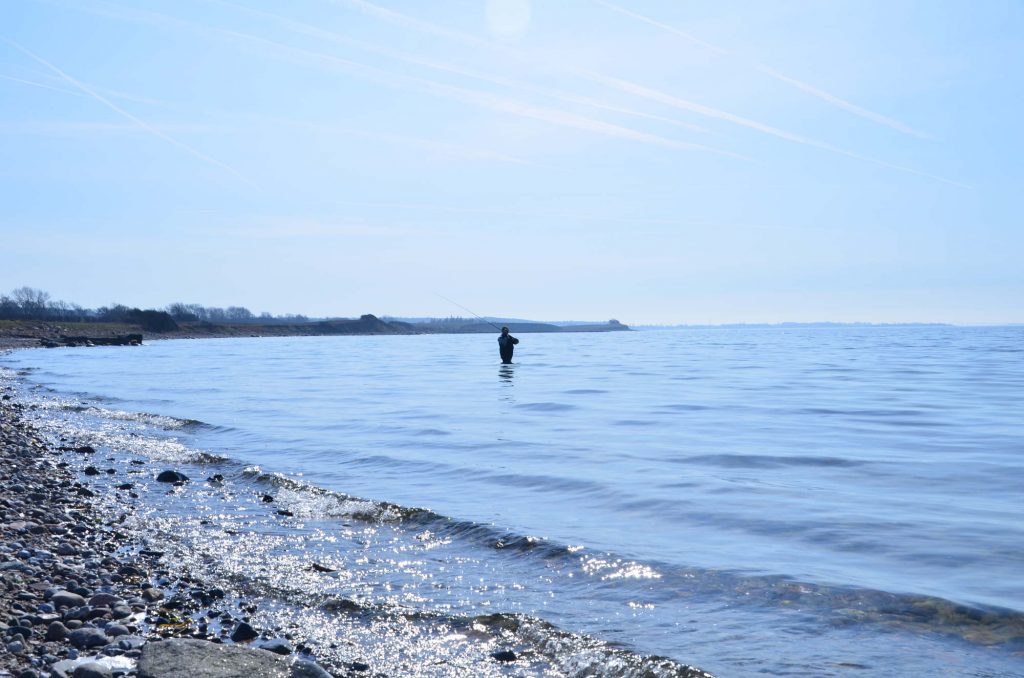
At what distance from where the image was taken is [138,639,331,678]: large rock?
533cm

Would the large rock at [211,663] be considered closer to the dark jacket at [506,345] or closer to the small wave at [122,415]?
the small wave at [122,415]

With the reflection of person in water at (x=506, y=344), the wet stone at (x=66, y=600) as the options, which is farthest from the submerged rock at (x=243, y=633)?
the reflection of person in water at (x=506, y=344)

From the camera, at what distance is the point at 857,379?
133ft

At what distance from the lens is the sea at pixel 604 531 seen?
709cm

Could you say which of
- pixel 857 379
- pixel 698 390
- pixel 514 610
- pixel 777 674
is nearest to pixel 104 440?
pixel 514 610

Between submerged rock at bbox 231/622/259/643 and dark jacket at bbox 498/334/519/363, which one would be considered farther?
dark jacket at bbox 498/334/519/363

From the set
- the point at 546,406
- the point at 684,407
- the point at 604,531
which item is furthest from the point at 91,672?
the point at 684,407

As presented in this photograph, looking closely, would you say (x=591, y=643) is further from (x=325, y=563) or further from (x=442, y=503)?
(x=442, y=503)

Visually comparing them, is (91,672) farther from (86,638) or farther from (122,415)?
(122,415)

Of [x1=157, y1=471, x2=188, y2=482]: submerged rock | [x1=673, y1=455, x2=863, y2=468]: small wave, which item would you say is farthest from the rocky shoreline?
[x1=673, y1=455, x2=863, y2=468]: small wave

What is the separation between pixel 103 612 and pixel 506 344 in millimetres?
43014

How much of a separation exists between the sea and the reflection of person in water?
68.9 ft

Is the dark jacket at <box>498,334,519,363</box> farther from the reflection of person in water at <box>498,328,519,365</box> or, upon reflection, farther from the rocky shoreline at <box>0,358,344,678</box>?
the rocky shoreline at <box>0,358,344,678</box>

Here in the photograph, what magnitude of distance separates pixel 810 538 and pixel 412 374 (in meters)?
38.1
